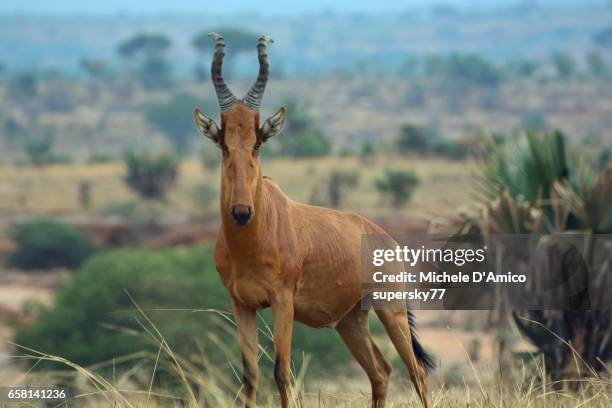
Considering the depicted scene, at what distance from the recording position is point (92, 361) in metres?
23.2

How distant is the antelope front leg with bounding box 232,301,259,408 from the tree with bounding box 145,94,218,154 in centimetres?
7386

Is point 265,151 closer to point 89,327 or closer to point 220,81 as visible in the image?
point 89,327

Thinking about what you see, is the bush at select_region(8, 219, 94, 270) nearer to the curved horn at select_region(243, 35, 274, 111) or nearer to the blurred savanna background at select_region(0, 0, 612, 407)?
the blurred savanna background at select_region(0, 0, 612, 407)

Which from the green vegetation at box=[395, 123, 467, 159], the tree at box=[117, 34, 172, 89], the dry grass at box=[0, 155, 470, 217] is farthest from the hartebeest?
the tree at box=[117, 34, 172, 89]

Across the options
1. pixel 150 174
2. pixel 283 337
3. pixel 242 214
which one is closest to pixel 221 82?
pixel 242 214

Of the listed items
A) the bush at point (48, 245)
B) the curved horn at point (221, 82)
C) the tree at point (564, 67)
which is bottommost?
the bush at point (48, 245)

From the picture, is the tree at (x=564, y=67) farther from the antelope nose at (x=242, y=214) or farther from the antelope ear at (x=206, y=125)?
the antelope nose at (x=242, y=214)

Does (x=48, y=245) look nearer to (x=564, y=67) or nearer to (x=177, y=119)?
(x=177, y=119)

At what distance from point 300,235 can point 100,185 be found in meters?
46.9

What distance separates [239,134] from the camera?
5.68 metres

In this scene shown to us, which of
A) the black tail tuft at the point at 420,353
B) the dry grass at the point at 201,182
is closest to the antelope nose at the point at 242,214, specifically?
the black tail tuft at the point at 420,353

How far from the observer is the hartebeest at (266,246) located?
18.6 feet

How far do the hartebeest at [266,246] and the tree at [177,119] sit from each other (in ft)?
242

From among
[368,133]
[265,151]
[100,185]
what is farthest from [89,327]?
[368,133]
